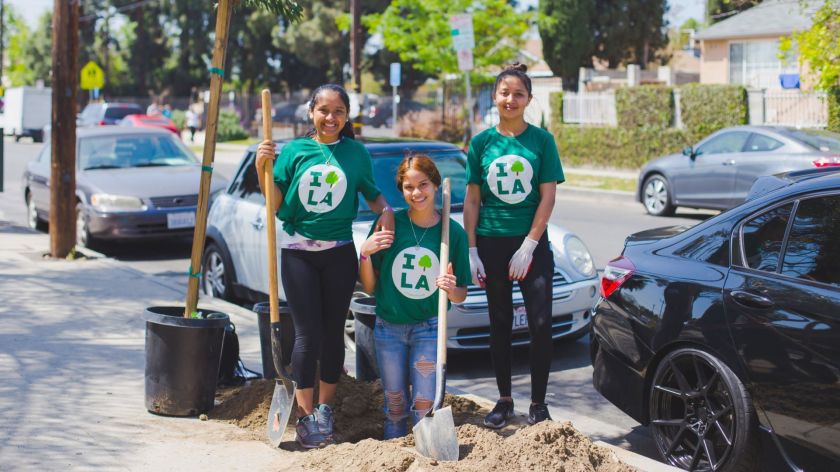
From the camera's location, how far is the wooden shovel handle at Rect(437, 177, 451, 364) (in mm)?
4734

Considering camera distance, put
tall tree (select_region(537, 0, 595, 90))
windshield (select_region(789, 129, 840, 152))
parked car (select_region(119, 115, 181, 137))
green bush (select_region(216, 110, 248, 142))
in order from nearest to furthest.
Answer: windshield (select_region(789, 129, 840, 152)) → parked car (select_region(119, 115, 181, 137)) → tall tree (select_region(537, 0, 595, 90)) → green bush (select_region(216, 110, 248, 142))

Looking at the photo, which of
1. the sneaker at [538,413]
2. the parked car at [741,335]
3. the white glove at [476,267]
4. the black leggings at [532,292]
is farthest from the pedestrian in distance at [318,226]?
the parked car at [741,335]

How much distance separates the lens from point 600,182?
71.8 ft

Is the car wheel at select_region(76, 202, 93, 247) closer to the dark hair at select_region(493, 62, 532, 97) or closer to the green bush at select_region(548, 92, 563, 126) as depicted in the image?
Answer: the dark hair at select_region(493, 62, 532, 97)

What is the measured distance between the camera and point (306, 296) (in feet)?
16.7

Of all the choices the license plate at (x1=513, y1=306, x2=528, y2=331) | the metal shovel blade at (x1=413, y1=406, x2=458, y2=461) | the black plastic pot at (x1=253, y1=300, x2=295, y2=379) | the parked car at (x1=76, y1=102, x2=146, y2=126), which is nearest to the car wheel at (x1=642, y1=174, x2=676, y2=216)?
the license plate at (x1=513, y1=306, x2=528, y2=331)

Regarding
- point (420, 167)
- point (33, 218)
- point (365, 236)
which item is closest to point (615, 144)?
point (33, 218)

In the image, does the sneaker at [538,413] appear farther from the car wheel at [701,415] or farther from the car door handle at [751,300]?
the car door handle at [751,300]

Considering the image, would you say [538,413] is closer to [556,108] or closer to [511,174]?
[511,174]

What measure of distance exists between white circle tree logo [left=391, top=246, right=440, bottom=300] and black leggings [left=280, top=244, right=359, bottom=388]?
298 millimetres

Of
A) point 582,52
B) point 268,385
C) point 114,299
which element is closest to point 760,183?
point 268,385

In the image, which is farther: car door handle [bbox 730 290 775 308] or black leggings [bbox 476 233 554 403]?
black leggings [bbox 476 233 554 403]

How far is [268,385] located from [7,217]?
1173 cm

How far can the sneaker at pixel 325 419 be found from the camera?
512cm
